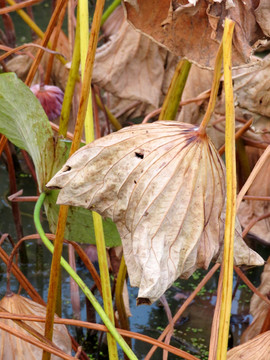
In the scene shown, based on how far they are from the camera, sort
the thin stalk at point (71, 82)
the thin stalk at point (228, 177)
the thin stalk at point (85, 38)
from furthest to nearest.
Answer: the thin stalk at point (71, 82)
the thin stalk at point (85, 38)
the thin stalk at point (228, 177)

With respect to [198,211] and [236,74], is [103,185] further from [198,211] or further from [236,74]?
[236,74]

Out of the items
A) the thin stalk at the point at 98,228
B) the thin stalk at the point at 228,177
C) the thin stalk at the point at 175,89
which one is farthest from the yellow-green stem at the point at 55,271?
the thin stalk at the point at 175,89

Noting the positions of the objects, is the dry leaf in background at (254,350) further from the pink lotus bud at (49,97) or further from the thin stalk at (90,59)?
the pink lotus bud at (49,97)

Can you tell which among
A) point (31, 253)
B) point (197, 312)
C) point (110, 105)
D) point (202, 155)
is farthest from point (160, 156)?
point (110, 105)

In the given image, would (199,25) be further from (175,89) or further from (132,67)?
(132,67)

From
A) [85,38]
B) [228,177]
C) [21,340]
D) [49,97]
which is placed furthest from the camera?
[49,97]

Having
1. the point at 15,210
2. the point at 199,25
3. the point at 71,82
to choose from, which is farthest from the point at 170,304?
the point at 199,25
